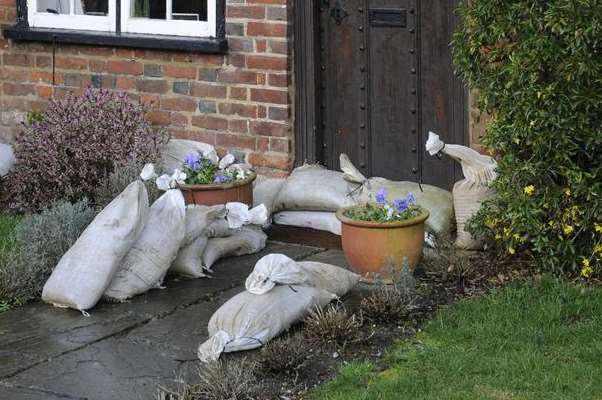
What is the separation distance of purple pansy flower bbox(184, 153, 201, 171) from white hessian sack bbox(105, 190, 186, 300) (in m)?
0.97

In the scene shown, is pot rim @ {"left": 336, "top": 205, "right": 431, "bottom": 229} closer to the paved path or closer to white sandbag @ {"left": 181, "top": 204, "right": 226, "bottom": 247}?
the paved path

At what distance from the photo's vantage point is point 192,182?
8109mm

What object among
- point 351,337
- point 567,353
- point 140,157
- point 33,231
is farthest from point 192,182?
point 567,353

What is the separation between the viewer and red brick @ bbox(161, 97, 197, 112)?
9234 millimetres

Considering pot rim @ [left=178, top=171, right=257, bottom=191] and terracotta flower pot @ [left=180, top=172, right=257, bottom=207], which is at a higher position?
pot rim @ [left=178, top=171, right=257, bottom=191]

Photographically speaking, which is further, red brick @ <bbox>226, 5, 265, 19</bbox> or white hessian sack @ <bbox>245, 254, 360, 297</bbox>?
red brick @ <bbox>226, 5, 265, 19</bbox>

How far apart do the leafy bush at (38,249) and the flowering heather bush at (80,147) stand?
0.94m

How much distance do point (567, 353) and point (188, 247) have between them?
2.53 m

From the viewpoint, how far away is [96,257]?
6.69 meters

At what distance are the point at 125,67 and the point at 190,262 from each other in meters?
2.60

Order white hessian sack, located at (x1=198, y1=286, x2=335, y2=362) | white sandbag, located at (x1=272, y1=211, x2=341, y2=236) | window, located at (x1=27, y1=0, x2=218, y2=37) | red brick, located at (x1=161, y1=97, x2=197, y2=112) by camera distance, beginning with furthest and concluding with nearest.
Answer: red brick, located at (x1=161, y1=97, x2=197, y2=112) → window, located at (x1=27, y1=0, x2=218, y2=37) → white sandbag, located at (x1=272, y1=211, x2=341, y2=236) → white hessian sack, located at (x1=198, y1=286, x2=335, y2=362)

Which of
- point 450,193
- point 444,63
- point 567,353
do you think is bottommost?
point 567,353

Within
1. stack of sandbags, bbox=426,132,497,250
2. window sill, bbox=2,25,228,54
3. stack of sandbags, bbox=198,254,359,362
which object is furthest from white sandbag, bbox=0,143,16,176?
stack of sandbags, bbox=198,254,359,362

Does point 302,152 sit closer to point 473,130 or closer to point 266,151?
point 266,151
